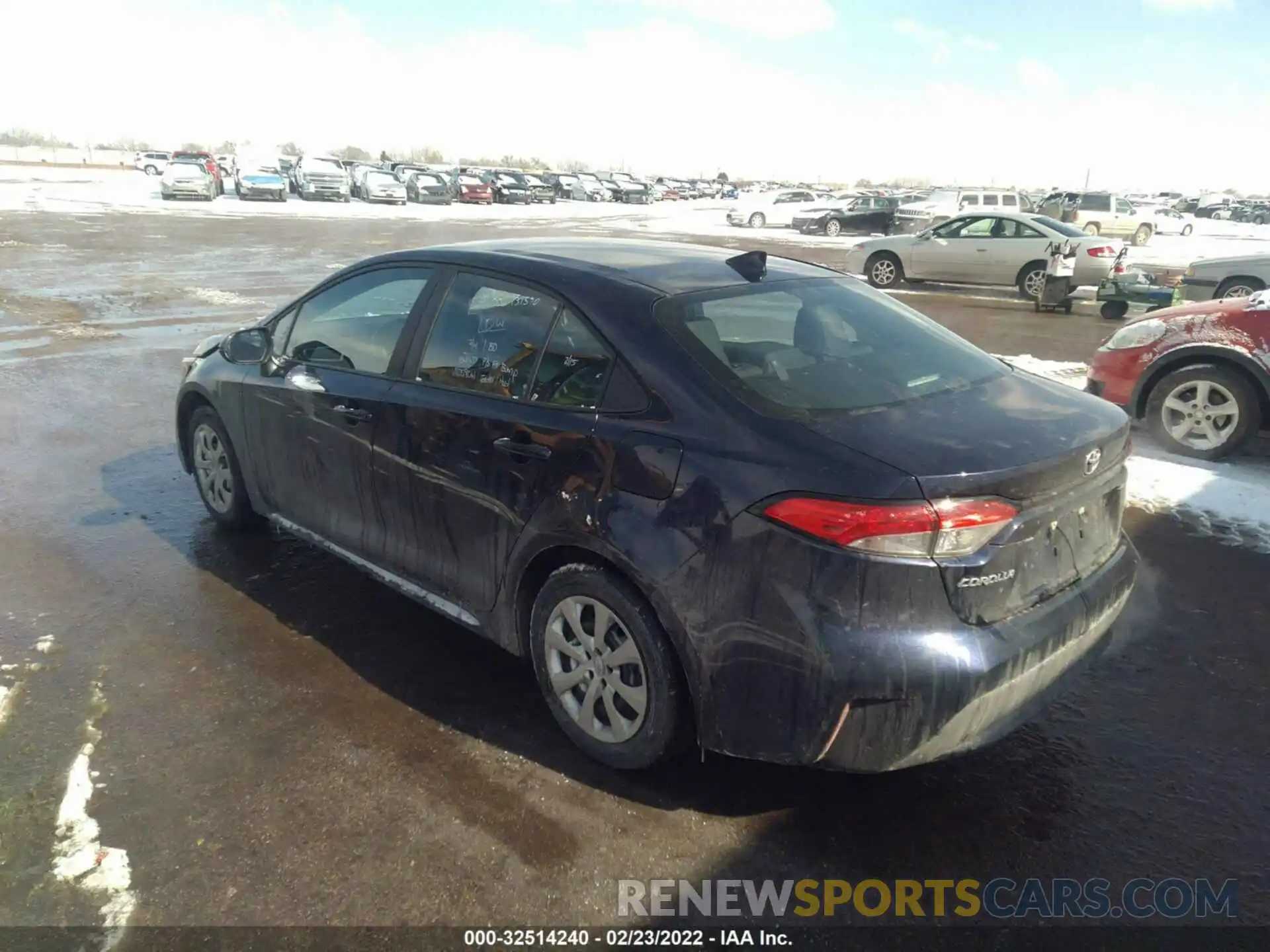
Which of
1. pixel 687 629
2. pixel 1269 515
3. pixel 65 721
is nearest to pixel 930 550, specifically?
pixel 687 629

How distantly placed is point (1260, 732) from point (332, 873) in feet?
10.5

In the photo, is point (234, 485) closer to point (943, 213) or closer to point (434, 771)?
point (434, 771)

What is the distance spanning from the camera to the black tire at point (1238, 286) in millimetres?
11420

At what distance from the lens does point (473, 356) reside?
342 cm

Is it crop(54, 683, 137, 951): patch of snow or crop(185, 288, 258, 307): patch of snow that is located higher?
crop(185, 288, 258, 307): patch of snow

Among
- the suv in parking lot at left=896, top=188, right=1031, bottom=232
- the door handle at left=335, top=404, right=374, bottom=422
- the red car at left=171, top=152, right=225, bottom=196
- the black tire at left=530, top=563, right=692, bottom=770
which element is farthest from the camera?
the red car at left=171, top=152, right=225, bottom=196

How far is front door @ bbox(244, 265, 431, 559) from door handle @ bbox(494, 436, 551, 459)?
0.74 metres

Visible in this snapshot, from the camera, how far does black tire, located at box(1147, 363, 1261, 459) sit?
20.0 ft

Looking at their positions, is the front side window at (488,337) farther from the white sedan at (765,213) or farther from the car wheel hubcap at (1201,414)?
the white sedan at (765,213)

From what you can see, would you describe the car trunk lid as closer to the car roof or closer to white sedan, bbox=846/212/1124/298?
the car roof

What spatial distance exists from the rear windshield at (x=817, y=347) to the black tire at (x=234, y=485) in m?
2.75

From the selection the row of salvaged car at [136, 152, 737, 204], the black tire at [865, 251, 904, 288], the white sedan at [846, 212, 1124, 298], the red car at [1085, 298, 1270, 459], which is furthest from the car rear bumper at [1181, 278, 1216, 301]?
the row of salvaged car at [136, 152, 737, 204]

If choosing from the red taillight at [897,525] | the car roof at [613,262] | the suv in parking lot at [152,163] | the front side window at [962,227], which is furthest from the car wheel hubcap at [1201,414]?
the suv in parking lot at [152,163]

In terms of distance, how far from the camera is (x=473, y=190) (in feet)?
140
